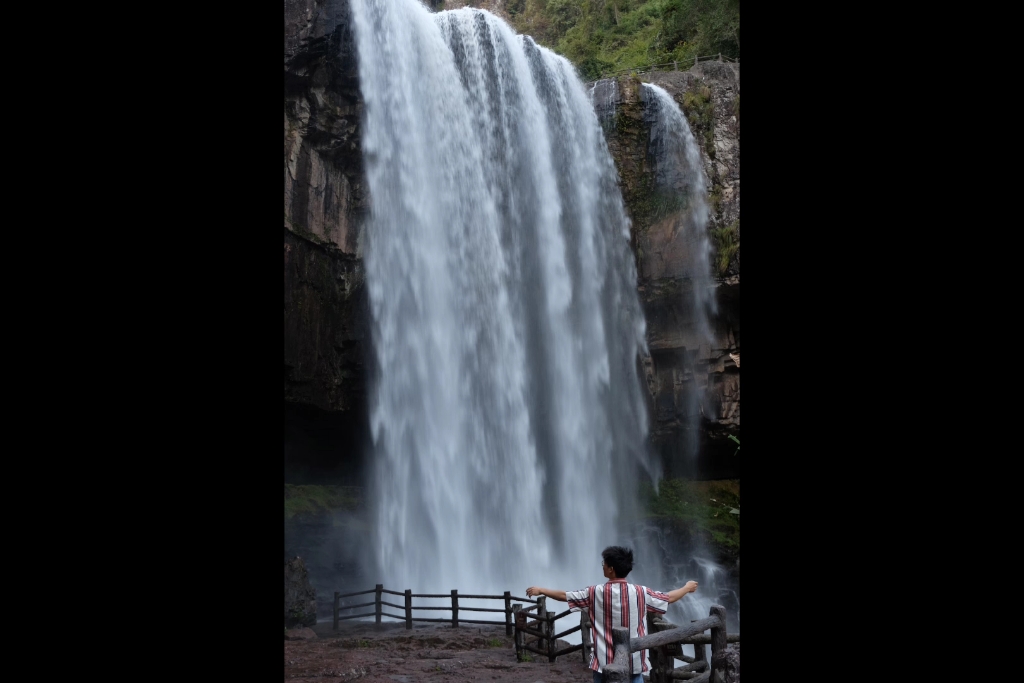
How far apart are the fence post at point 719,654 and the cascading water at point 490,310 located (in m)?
10.1

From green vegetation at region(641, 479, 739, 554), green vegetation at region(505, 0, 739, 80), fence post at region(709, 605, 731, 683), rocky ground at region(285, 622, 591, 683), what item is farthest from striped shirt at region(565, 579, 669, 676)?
green vegetation at region(505, 0, 739, 80)

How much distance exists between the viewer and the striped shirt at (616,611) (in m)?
4.34

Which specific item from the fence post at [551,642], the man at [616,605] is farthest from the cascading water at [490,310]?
the man at [616,605]

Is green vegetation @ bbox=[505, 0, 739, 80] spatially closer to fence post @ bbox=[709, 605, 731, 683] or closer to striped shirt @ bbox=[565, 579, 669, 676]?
fence post @ bbox=[709, 605, 731, 683]

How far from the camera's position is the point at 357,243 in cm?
1695

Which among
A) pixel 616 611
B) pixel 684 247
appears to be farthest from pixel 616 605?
pixel 684 247

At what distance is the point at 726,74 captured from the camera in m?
20.2

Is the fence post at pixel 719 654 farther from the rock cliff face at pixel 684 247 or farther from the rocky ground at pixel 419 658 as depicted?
the rock cliff face at pixel 684 247

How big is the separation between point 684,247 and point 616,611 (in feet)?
53.3
